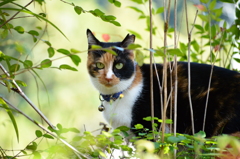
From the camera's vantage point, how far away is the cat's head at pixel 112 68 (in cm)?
191

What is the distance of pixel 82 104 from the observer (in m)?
3.60

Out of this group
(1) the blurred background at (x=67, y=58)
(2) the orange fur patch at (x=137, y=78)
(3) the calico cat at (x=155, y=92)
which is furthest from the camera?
(1) the blurred background at (x=67, y=58)

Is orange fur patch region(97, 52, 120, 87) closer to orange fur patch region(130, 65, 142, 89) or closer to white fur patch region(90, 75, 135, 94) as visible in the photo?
white fur patch region(90, 75, 135, 94)

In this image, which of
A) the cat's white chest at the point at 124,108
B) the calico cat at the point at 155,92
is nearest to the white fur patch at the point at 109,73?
the calico cat at the point at 155,92

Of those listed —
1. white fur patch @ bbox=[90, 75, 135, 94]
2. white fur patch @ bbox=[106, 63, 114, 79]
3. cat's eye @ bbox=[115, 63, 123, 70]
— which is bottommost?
white fur patch @ bbox=[90, 75, 135, 94]

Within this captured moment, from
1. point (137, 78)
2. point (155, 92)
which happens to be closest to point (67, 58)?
point (137, 78)

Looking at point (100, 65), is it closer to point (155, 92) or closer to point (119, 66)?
point (119, 66)

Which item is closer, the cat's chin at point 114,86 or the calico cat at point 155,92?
the calico cat at point 155,92

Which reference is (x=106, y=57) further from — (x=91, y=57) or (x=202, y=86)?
(x=202, y=86)

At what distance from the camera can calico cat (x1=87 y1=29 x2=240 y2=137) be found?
5.98ft

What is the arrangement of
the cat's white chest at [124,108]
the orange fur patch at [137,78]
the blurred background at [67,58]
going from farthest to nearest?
the blurred background at [67,58], the orange fur patch at [137,78], the cat's white chest at [124,108]

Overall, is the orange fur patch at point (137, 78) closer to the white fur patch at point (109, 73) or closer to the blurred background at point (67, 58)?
the white fur patch at point (109, 73)

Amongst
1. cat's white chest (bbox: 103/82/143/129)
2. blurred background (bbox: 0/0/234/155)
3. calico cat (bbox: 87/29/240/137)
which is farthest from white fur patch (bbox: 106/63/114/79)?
blurred background (bbox: 0/0/234/155)

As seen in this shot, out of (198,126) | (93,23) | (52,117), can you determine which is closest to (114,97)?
(198,126)
